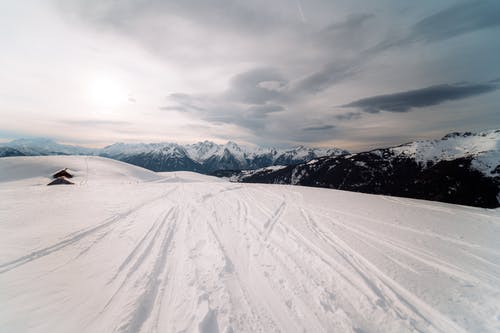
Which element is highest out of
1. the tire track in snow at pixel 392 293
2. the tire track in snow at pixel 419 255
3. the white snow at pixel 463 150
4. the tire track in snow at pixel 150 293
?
the white snow at pixel 463 150

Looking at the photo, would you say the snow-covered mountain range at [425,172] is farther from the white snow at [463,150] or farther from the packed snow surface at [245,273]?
the packed snow surface at [245,273]

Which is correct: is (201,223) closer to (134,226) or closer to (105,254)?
(134,226)

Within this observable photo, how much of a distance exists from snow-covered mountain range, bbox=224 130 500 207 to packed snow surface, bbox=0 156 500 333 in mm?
102245

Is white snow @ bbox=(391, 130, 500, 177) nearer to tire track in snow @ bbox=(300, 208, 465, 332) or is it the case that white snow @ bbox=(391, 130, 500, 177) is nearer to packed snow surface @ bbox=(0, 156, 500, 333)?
packed snow surface @ bbox=(0, 156, 500, 333)

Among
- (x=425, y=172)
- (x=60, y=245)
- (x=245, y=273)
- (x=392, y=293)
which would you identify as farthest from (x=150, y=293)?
(x=425, y=172)

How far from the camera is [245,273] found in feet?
15.5

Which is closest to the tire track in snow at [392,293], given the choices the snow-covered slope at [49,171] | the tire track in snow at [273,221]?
the tire track in snow at [273,221]

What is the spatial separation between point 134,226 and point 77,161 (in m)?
46.9

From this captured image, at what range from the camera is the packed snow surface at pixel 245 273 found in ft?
11.0

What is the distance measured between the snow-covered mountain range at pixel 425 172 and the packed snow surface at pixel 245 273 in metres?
102

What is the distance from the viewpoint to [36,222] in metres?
7.36

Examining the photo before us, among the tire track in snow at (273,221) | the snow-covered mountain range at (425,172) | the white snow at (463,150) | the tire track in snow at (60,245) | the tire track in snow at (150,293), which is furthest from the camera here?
the white snow at (463,150)

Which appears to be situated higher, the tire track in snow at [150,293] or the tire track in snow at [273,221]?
the tire track in snow at [273,221]

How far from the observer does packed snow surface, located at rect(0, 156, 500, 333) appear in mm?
3340
